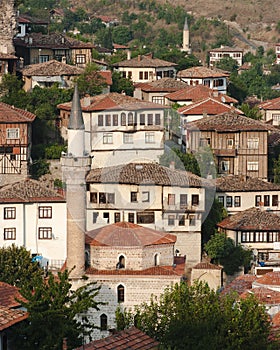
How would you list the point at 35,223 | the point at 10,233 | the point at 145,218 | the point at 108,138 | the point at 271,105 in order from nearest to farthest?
the point at 10,233
the point at 35,223
the point at 145,218
the point at 108,138
the point at 271,105

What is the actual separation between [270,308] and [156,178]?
13.4 metres

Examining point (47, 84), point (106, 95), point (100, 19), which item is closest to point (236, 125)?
point (106, 95)

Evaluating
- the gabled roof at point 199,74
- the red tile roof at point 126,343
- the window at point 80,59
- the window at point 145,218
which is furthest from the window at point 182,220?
the gabled roof at point 199,74

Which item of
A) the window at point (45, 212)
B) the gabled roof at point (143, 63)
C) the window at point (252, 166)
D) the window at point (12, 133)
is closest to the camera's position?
the window at point (45, 212)

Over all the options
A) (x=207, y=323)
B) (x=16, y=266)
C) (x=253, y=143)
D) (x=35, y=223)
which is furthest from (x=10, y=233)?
(x=207, y=323)

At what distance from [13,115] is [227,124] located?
9836 millimetres

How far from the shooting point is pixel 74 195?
1524 inches

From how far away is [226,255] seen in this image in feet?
149

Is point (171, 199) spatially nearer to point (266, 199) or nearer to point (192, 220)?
point (192, 220)

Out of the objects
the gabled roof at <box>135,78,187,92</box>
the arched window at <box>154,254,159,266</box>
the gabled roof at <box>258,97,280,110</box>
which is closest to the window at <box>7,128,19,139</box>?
the arched window at <box>154,254,159,266</box>

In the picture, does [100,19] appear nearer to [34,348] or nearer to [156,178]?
[156,178]

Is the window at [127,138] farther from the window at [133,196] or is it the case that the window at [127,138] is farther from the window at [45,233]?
the window at [45,233]

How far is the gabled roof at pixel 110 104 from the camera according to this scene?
5205 cm

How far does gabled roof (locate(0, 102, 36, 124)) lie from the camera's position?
49344 millimetres
